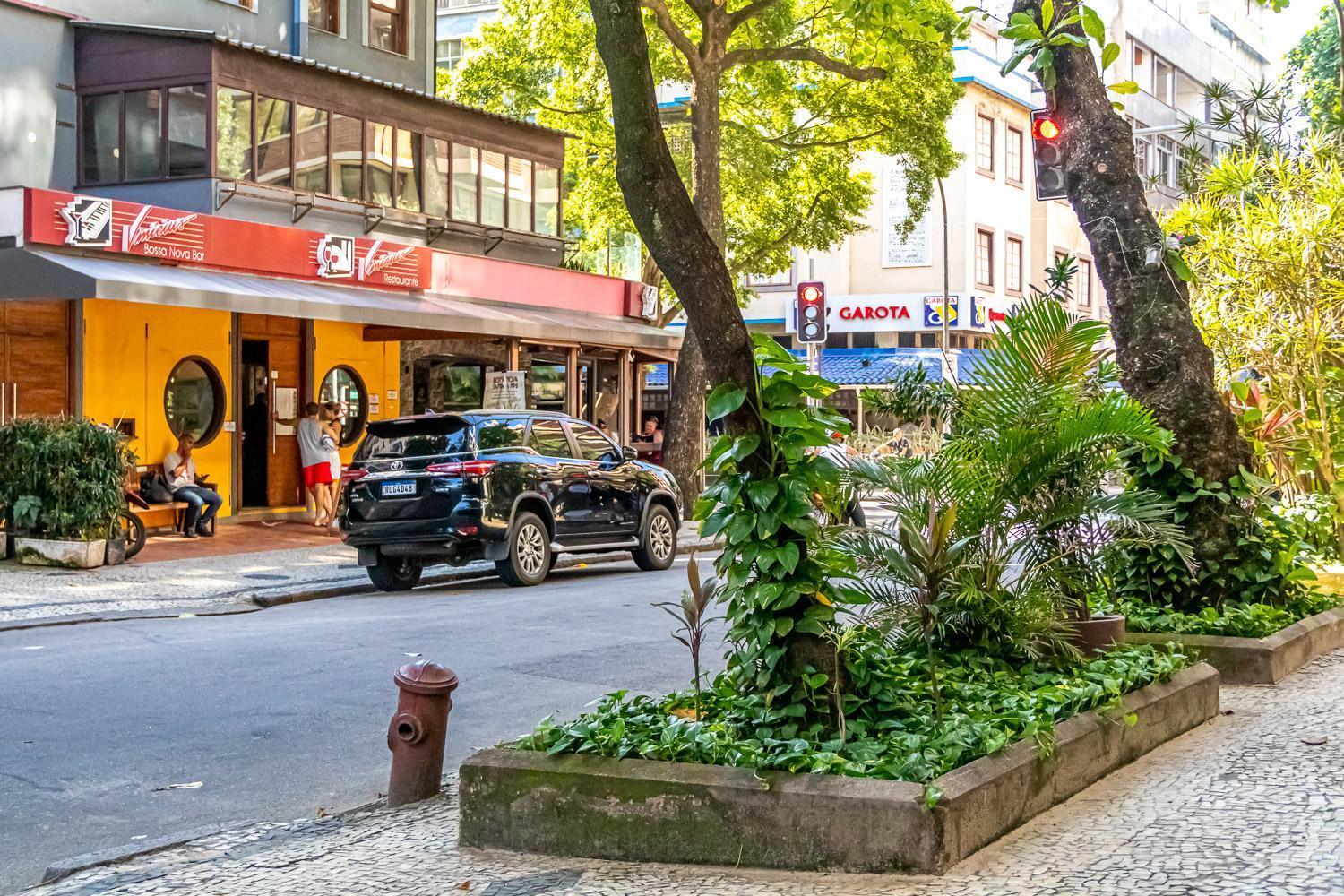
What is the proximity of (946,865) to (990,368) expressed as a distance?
122 inches

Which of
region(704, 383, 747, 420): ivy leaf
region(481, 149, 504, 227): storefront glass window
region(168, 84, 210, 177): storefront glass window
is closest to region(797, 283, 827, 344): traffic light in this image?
region(481, 149, 504, 227): storefront glass window

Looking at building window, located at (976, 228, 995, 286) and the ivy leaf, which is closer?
the ivy leaf

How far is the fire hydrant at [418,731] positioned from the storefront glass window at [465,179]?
20.0 meters

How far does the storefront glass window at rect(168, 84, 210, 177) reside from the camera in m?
20.6

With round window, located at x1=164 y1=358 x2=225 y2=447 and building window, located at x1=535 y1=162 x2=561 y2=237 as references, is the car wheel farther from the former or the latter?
building window, located at x1=535 y1=162 x2=561 y2=237

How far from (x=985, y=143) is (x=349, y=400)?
30.4 m

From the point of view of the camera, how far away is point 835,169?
98.6 ft

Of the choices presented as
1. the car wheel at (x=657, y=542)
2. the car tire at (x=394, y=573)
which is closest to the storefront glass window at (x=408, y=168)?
the car wheel at (x=657, y=542)

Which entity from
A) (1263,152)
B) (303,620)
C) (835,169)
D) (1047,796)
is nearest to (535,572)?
(303,620)

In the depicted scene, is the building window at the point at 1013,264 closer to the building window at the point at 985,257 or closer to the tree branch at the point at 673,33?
the building window at the point at 985,257

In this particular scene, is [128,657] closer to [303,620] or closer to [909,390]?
[303,620]

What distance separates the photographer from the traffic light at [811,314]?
894 inches

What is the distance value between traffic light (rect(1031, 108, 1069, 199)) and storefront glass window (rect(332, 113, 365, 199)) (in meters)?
15.3

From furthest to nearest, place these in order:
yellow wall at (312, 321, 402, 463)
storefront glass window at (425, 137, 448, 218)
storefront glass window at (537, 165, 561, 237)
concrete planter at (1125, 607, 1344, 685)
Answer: storefront glass window at (537, 165, 561, 237) → storefront glass window at (425, 137, 448, 218) → yellow wall at (312, 321, 402, 463) → concrete planter at (1125, 607, 1344, 685)
